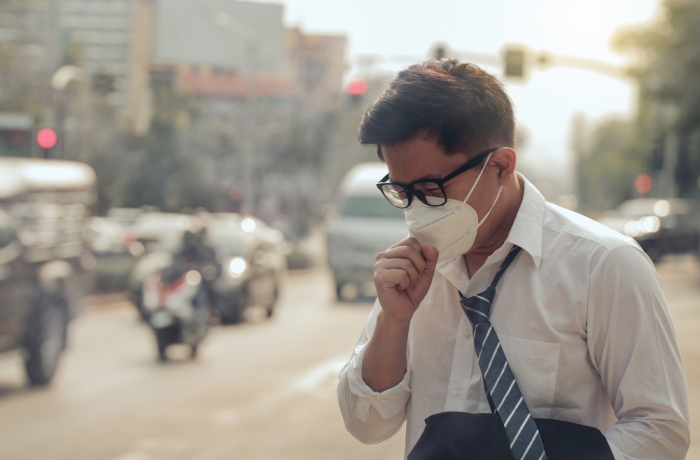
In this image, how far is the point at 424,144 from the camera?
6.31 feet

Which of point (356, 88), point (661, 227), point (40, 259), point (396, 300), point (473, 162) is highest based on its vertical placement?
point (473, 162)

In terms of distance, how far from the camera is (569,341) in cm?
181

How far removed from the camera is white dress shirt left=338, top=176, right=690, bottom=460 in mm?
1753

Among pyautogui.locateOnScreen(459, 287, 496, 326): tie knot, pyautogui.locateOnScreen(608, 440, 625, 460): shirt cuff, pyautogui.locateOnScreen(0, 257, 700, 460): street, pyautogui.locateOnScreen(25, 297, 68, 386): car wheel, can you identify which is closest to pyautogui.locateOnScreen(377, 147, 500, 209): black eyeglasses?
pyautogui.locateOnScreen(459, 287, 496, 326): tie knot

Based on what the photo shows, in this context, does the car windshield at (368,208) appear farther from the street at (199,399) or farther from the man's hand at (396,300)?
the man's hand at (396,300)

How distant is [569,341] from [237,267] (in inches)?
500

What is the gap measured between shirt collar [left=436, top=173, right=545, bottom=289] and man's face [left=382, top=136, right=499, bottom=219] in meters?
0.09

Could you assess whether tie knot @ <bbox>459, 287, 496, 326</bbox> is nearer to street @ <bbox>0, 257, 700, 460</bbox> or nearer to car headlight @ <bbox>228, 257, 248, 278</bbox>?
street @ <bbox>0, 257, 700, 460</bbox>

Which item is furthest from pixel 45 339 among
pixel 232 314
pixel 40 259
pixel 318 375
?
pixel 232 314

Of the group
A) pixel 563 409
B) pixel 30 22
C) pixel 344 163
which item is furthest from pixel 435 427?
pixel 344 163

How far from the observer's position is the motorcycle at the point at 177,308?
395 inches

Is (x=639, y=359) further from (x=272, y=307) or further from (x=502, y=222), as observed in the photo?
(x=272, y=307)

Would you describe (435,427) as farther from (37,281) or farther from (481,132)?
(37,281)

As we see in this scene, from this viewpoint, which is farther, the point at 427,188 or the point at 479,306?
the point at 427,188
